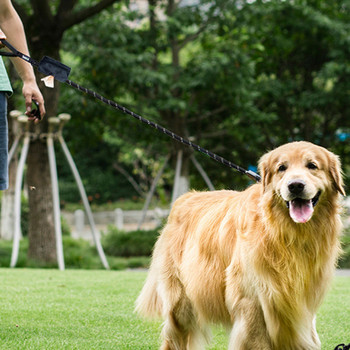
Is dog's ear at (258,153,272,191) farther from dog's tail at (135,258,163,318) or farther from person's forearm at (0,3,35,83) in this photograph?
person's forearm at (0,3,35,83)

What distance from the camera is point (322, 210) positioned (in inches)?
138

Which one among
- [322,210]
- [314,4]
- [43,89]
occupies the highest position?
[314,4]

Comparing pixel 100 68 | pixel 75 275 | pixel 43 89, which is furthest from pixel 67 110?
pixel 75 275

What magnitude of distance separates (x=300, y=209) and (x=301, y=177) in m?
0.19

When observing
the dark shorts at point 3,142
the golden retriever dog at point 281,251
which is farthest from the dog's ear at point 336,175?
the dark shorts at point 3,142

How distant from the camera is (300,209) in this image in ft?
11.1

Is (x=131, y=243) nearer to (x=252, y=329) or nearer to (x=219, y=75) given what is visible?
(x=219, y=75)

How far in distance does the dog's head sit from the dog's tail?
1488 millimetres

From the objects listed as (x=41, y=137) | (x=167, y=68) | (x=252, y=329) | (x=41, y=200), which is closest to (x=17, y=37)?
(x=252, y=329)

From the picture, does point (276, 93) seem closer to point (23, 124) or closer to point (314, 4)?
point (314, 4)

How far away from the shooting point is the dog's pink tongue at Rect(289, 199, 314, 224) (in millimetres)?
3353

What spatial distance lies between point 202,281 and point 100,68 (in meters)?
11.0

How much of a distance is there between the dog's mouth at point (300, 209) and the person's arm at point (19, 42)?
68.7 inches

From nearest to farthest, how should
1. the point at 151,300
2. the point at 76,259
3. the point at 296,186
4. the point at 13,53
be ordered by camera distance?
the point at 296,186, the point at 13,53, the point at 151,300, the point at 76,259
